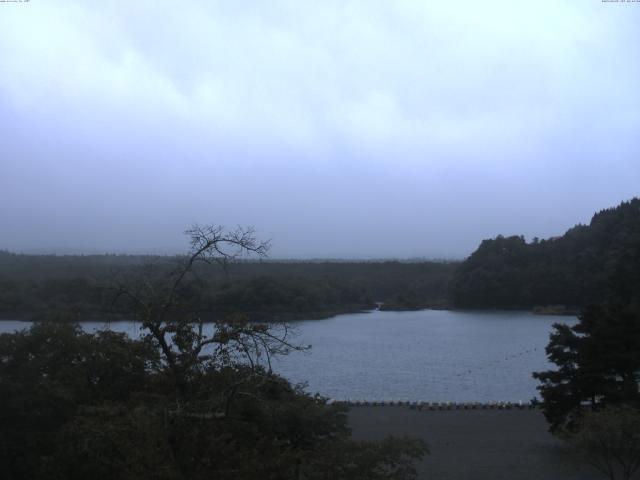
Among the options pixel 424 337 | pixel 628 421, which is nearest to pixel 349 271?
pixel 424 337

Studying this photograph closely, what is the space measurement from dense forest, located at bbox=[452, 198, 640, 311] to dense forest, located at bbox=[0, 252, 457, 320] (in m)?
3.57

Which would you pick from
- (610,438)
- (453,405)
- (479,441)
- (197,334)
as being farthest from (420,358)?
(197,334)

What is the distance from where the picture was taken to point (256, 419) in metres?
5.14

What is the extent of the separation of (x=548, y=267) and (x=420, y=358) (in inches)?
730

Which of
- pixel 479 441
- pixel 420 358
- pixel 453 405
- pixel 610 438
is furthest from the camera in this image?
pixel 420 358

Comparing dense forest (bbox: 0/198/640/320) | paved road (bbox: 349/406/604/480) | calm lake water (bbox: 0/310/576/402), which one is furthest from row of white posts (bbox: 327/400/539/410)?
dense forest (bbox: 0/198/640/320)

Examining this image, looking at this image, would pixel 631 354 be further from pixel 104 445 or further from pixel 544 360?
pixel 544 360

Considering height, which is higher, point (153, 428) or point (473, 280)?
point (473, 280)

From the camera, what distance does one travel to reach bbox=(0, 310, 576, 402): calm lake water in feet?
53.1

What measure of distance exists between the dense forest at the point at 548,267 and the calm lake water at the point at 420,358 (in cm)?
383

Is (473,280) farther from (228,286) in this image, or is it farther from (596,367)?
(596,367)

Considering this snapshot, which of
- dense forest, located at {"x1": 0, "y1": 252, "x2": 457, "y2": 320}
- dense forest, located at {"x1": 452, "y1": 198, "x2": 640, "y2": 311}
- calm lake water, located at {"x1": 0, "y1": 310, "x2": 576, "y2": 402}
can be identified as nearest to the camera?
dense forest, located at {"x1": 0, "y1": 252, "x2": 457, "y2": 320}

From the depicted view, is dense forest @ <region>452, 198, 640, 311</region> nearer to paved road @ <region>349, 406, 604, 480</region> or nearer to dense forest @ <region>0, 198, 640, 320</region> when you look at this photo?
dense forest @ <region>0, 198, 640, 320</region>

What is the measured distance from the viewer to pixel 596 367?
9.80m
